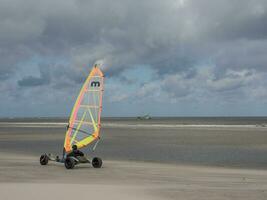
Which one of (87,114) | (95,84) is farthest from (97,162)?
(95,84)

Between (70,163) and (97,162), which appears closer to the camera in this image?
(70,163)

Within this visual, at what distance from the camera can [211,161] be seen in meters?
21.4

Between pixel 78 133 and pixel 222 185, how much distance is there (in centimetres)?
776

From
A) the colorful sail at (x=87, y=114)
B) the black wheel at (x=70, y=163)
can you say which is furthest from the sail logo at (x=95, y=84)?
the black wheel at (x=70, y=163)

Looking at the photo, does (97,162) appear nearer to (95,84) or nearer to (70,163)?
(70,163)

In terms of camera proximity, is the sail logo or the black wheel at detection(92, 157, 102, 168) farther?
the sail logo

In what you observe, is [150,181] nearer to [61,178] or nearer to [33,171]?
[61,178]

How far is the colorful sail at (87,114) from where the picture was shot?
1852 cm

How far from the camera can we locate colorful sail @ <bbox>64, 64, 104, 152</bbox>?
18.5 metres

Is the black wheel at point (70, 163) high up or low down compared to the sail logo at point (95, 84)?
down

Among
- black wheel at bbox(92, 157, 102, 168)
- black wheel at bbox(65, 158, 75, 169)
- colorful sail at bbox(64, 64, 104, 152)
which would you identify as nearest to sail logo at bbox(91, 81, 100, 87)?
colorful sail at bbox(64, 64, 104, 152)

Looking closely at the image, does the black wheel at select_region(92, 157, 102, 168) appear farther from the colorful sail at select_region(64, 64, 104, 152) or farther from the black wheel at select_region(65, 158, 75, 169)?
the colorful sail at select_region(64, 64, 104, 152)

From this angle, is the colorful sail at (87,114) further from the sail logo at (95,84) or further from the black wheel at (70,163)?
the black wheel at (70,163)

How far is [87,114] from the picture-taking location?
61.5ft
